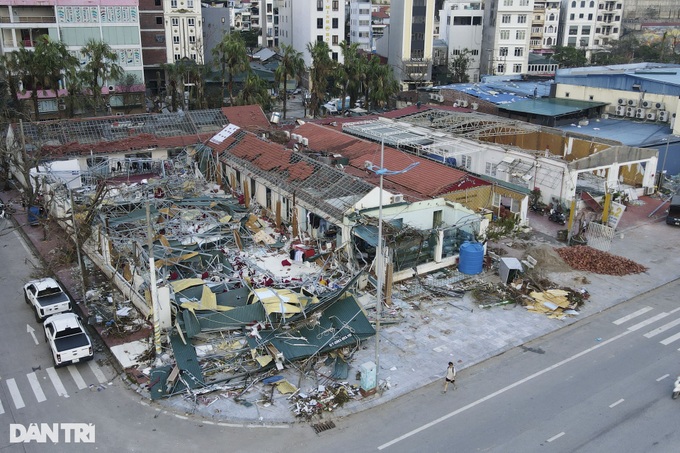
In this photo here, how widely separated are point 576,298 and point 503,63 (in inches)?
2783

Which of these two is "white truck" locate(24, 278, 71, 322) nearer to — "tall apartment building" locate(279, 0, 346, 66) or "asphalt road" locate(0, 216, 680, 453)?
"asphalt road" locate(0, 216, 680, 453)

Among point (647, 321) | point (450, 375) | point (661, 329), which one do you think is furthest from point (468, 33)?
point (450, 375)

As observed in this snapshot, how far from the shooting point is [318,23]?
90.1 meters

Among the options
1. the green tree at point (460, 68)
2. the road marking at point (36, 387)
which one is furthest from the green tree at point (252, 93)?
the green tree at point (460, 68)

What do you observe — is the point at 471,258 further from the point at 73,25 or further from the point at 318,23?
the point at 318,23

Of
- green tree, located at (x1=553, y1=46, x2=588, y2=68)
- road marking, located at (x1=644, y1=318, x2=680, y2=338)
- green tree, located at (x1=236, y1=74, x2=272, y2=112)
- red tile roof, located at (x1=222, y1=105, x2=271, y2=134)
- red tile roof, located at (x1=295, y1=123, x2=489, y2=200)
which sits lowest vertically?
road marking, located at (x1=644, y1=318, x2=680, y2=338)

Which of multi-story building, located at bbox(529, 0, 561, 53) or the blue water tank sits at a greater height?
multi-story building, located at bbox(529, 0, 561, 53)

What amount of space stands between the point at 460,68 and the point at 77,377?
7896cm

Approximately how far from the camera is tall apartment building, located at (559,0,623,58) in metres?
118

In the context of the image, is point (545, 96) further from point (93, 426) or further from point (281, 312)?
point (93, 426)

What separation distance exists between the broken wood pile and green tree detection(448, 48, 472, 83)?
61794mm

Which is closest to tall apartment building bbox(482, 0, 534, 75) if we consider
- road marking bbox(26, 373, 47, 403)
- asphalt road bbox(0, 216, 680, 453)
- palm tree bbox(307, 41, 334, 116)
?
palm tree bbox(307, 41, 334, 116)

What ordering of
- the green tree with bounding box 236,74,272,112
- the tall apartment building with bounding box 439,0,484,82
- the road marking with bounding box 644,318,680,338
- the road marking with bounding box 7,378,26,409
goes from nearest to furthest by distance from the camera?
the road marking with bounding box 7,378,26,409, the road marking with bounding box 644,318,680,338, the green tree with bounding box 236,74,272,112, the tall apartment building with bounding box 439,0,484,82

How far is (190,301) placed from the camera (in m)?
25.1
